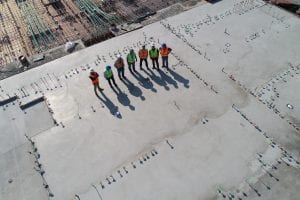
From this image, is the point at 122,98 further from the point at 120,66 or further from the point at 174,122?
the point at 174,122

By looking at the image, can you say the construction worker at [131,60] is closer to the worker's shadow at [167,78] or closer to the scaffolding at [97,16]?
the worker's shadow at [167,78]

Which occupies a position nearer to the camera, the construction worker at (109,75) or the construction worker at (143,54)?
the construction worker at (109,75)

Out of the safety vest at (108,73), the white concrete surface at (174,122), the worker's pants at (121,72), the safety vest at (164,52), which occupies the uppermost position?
the safety vest at (164,52)

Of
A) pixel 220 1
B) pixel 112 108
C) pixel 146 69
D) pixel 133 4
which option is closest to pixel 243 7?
pixel 220 1

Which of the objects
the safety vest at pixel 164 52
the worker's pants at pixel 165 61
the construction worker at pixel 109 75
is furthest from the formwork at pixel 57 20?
the safety vest at pixel 164 52

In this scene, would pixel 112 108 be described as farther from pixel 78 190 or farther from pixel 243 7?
pixel 243 7

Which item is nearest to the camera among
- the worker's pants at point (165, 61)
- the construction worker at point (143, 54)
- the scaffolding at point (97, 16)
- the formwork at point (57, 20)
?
the construction worker at point (143, 54)
